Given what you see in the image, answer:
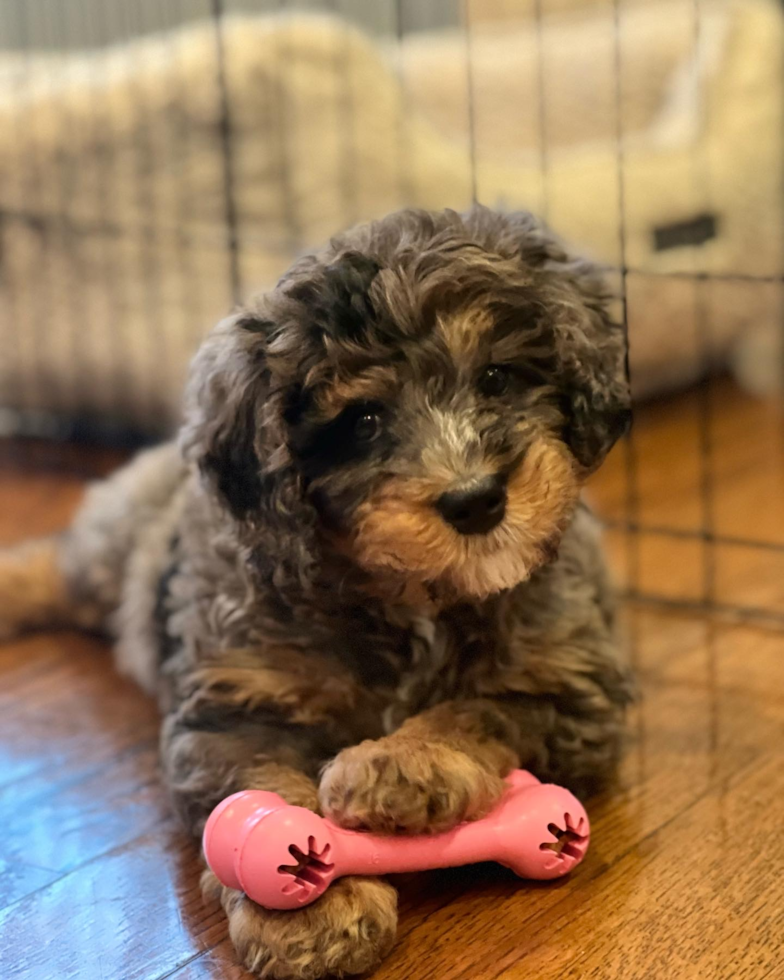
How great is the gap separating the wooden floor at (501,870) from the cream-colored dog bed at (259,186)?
5.16 ft

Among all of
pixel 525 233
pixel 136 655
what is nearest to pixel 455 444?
pixel 525 233

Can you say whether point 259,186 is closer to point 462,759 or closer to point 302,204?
point 302,204

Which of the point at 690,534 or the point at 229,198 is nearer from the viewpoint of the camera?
the point at 690,534

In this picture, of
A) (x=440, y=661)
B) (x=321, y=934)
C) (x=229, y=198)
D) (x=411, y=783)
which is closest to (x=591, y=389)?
(x=440, y=661)

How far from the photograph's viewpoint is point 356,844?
65.3 inches

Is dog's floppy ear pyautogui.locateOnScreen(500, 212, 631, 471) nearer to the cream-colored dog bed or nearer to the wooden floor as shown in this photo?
the wooden floor

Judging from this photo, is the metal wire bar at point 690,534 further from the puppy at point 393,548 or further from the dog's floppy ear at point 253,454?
the dog's floppy ear at point 253,454

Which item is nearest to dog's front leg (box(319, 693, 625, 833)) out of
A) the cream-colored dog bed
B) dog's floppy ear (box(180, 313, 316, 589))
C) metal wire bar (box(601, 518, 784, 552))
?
dog's floppy ear (box(180, 313, 316, 589))

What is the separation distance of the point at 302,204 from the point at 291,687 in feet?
7.86

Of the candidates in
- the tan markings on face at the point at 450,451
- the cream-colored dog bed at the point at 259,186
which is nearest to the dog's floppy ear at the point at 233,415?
the tan markings on face at the point at 450,451

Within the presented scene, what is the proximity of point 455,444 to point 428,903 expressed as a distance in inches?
24.2

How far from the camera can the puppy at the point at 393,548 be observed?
168 centimetres

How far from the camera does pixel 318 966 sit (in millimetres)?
1579

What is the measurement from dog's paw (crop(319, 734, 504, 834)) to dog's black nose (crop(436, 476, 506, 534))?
303mm
